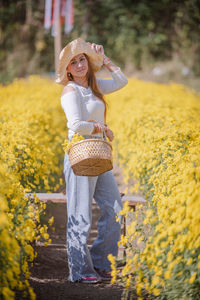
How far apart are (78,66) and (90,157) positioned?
76 cm

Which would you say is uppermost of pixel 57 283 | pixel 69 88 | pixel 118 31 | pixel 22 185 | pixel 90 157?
pixel 118 31

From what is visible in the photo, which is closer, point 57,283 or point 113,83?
point 57,283

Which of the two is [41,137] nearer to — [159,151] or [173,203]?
[159,151]

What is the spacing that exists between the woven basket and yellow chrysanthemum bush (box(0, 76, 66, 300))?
0.36 metres

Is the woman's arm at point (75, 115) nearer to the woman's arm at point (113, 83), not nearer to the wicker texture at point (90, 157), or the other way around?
the wicker texture at point (90, 157)

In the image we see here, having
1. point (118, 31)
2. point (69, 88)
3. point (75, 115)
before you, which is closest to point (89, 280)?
point (75, 115)

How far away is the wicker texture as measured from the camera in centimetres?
258

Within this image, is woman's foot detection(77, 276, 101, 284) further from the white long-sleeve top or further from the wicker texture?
the white long-sleeve top

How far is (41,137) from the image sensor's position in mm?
4930

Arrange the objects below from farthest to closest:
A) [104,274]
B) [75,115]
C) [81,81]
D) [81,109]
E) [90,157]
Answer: [104,274] → [81,81] → [81,109] → [75,115] → [90,157]

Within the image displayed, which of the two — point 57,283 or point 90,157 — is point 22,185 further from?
point 90,157

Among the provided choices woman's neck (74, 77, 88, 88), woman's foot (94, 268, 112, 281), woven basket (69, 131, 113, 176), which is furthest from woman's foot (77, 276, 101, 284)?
woman's neck (74, 77, 88, 88)

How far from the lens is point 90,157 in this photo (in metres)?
2.57

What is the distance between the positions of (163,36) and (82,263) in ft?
63.9
